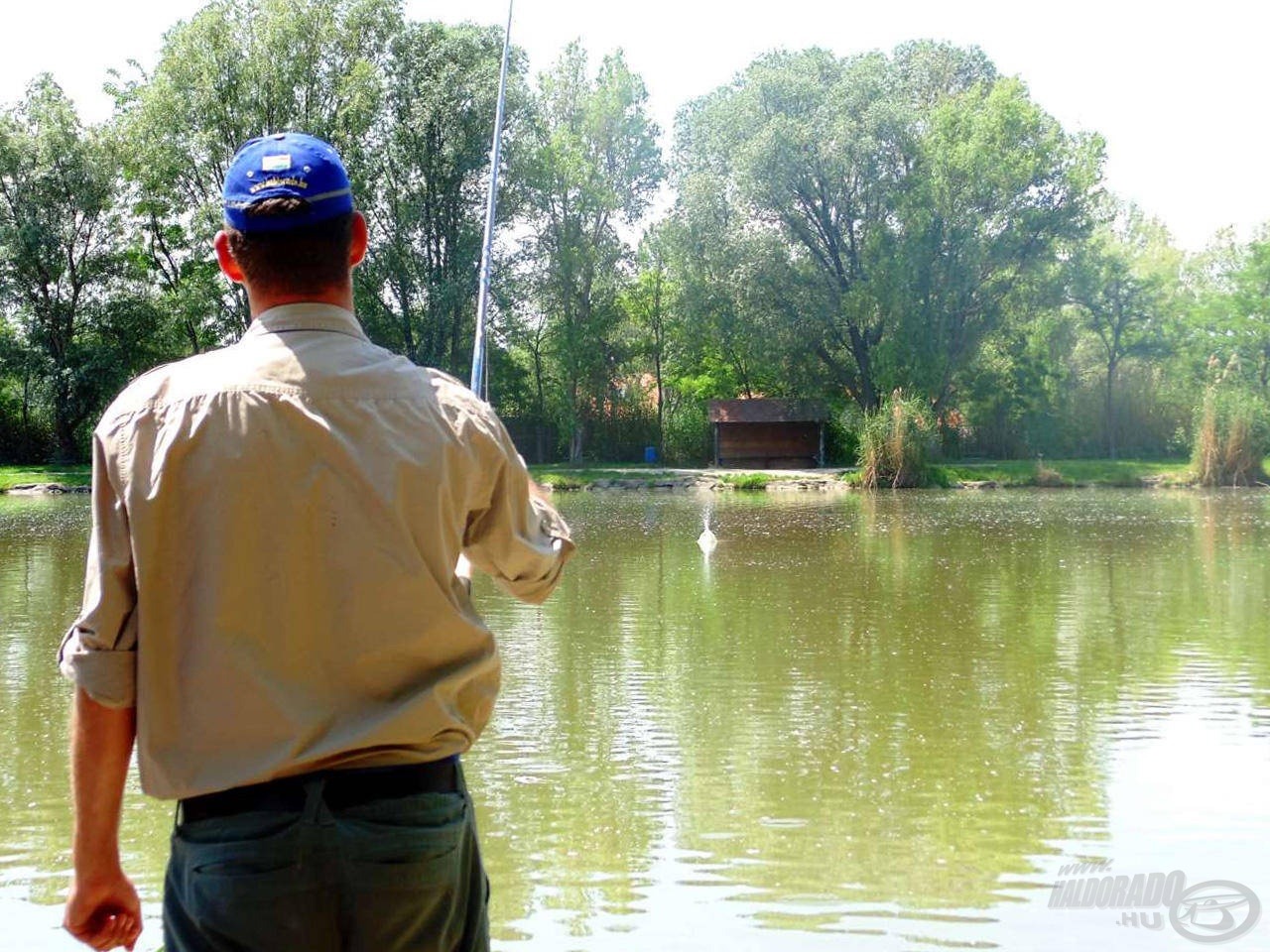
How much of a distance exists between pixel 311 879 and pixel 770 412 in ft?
153

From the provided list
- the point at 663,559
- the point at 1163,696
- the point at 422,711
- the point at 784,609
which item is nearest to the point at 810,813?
the point at 1163,696

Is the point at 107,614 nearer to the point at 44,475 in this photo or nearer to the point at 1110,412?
→ the point at 44,475

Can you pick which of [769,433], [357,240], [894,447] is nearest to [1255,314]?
[769,433]

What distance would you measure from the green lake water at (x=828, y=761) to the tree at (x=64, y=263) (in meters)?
33.1

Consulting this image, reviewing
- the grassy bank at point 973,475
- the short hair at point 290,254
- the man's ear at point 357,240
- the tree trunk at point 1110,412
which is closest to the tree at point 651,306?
the grassy bank at point 973,475

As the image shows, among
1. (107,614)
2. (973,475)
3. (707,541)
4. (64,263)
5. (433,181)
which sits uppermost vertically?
(433,181)

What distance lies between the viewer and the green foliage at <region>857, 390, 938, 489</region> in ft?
123

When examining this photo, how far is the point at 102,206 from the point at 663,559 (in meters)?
35.0

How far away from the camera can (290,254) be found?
2.29 m

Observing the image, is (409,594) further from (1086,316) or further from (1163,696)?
(1086,316)

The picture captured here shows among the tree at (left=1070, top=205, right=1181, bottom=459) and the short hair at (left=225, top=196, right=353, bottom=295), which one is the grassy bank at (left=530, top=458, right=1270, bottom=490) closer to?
the tree at (left=1070, top=205, right=1181, bottom=459)

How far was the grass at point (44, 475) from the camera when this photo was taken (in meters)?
40.2

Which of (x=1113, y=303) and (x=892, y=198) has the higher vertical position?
(x=892, y=198)

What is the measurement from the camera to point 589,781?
22.4ft
